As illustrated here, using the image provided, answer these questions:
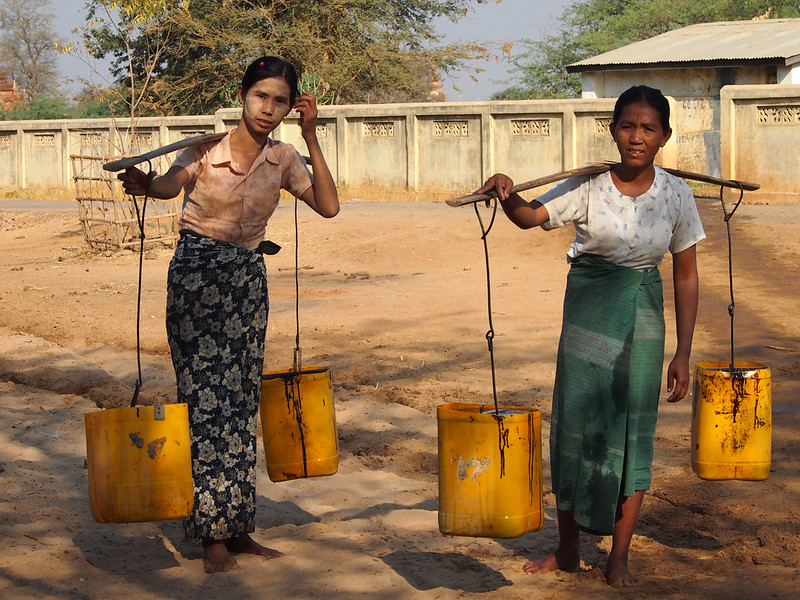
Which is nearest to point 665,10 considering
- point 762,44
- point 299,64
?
point 762,44

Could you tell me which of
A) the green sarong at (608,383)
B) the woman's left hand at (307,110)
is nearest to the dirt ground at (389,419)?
the green sarong at (608,383)

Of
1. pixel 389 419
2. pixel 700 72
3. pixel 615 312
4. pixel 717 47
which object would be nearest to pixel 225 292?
pixel 615 312

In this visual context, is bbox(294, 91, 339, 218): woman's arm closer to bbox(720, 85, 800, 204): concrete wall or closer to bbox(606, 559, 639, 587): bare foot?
bbox(606, 559, 639, 587): bare foot

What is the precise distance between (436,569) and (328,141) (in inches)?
674

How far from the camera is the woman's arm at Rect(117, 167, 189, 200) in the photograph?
10.7 feet

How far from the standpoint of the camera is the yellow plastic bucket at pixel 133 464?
3086mm

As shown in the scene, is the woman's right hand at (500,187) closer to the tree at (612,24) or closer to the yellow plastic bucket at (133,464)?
the yellow plastic bucket at (133,464)

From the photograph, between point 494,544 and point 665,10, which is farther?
point 665,10

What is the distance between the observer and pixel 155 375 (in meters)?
6.89

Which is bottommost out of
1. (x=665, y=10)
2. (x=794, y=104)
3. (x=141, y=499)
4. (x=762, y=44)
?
(x=141, y=499)

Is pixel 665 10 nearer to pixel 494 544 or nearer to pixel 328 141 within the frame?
pixel 328 141

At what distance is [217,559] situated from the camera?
3465 millimetres

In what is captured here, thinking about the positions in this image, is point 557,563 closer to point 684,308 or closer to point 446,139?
point 684,308

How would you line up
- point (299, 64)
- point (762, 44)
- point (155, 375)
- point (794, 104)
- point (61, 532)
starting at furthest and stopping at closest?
point (299, 64), point (762, 44), point (794, 104), point (155, 375), point (61, 532)
